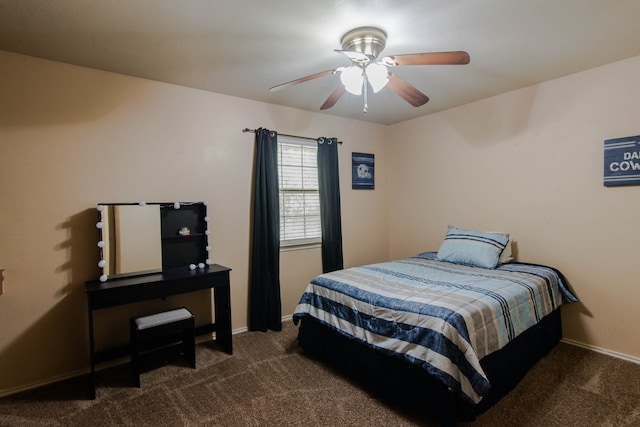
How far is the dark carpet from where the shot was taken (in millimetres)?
1971

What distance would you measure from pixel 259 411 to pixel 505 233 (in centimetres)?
281

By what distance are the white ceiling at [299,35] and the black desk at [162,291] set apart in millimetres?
1677

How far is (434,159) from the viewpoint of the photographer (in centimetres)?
398

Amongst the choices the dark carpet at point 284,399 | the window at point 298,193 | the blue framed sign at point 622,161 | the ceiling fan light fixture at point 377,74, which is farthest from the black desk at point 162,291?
the blue framed sign at point 622,161

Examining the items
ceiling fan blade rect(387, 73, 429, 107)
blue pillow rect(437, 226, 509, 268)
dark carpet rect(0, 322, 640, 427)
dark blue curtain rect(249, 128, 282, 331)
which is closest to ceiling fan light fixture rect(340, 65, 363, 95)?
ceiling fan blade rect(387, 73, 429, 107)

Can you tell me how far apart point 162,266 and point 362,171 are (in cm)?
261

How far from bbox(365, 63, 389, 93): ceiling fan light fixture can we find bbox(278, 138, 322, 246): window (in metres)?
1.67

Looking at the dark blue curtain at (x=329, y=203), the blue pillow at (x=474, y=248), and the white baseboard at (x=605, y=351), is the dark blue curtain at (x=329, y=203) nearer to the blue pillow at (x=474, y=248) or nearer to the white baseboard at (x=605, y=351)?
the blue pillow at (x=474, y=248)

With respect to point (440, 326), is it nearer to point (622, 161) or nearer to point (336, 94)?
point (336, 94)

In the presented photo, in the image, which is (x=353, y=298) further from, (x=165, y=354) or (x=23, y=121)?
(x=23, y=121)

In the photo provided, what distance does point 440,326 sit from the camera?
6.09ft

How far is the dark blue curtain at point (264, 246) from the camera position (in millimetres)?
3326

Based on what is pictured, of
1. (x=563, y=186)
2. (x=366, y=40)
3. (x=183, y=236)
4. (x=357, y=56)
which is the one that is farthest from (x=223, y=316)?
(x=563, y=186)

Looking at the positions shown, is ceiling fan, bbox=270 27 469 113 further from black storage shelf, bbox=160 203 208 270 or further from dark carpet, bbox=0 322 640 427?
dark carpet, bbox=0 322 640 427
